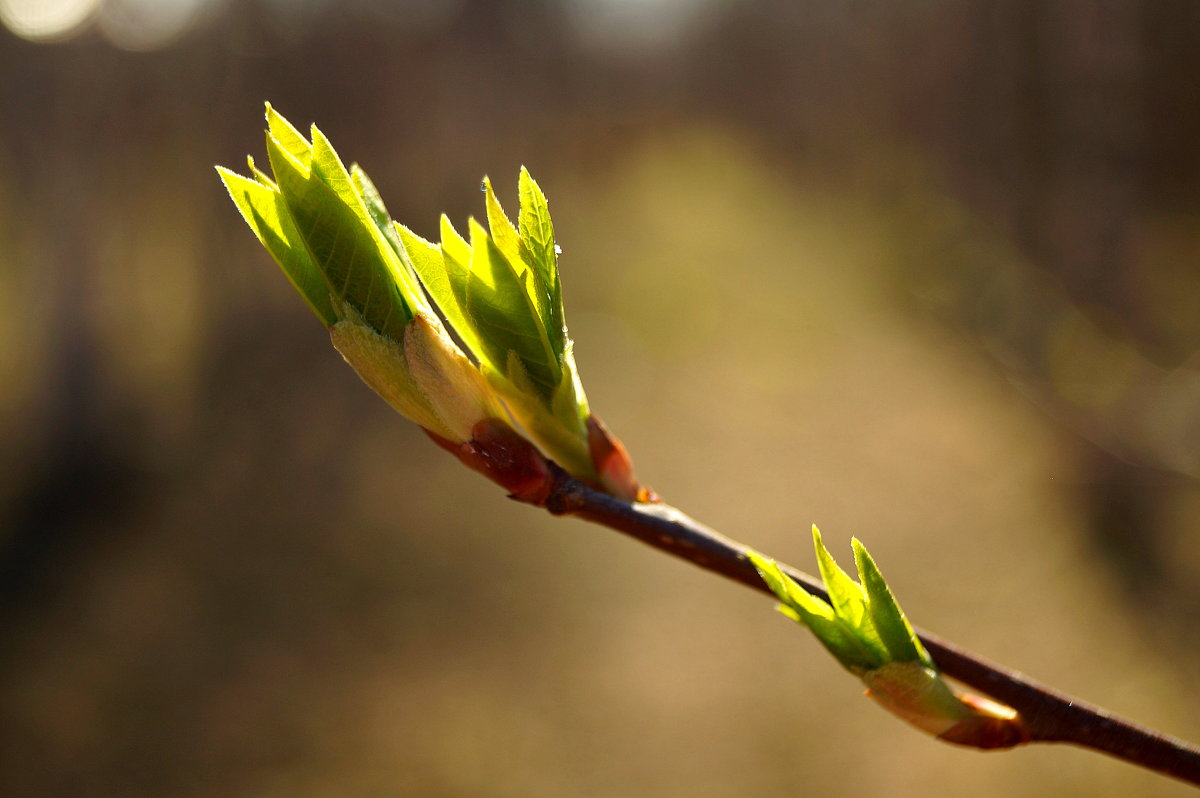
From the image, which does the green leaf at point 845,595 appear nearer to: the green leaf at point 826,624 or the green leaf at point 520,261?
the green leaf at point 826,624

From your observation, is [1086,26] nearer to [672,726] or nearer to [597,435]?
[672,726]

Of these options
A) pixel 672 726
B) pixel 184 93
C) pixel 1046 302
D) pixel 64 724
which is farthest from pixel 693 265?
pixel 64 724

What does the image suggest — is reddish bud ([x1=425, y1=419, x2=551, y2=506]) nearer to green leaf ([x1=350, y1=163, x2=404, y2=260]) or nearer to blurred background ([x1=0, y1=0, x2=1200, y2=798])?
green leaf ([x1=350, y1=163, x2=404, y2=260])

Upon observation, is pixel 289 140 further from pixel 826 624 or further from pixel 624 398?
pixel 624 398

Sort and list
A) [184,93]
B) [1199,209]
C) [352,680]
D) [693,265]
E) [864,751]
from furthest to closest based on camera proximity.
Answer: [693,265]
[184,93]
[1199,209]
[352,680]
[864,751]

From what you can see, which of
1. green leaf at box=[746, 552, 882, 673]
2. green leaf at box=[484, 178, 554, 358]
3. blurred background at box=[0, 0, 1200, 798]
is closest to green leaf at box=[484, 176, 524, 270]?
green leaf at box=[484, 178, 554, 358]

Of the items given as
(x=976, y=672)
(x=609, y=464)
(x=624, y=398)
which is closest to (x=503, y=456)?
(x=609, y=464)
